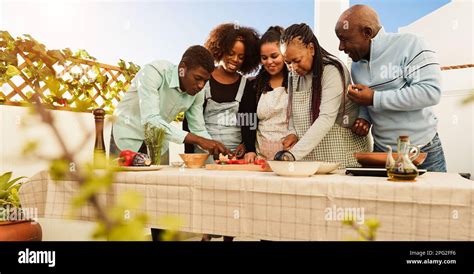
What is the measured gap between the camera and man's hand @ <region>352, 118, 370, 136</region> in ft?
5.92

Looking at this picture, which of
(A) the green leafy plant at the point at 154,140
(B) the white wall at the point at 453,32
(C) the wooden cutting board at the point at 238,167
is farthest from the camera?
(B) the white wall at the point at 453,32

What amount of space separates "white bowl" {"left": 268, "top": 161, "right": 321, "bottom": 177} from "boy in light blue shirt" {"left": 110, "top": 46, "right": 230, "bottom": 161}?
56 cm

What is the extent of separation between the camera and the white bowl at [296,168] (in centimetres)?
129

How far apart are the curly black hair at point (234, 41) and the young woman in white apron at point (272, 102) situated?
3.8 inches

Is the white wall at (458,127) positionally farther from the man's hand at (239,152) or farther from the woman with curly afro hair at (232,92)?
the man's hand at (239,152)

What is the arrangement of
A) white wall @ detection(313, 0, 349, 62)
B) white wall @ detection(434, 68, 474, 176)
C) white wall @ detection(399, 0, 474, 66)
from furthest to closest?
white wall @ detection(399, 0, 474, 66) → white wall @ detection(434, 68, 474, 176) → white wall @ detection(313, 0, 349, 62)

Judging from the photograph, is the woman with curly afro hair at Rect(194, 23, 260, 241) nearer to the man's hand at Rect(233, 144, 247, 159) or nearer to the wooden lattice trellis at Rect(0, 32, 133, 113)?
the man's hand at Rect(233, 144, 247, 159)

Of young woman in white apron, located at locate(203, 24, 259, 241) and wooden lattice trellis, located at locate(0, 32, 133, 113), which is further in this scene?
wooden lattice trellis, located at locate(0, 32, 133, 113)

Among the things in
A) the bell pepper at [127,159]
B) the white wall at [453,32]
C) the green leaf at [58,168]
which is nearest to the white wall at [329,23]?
the bell pepper at [127,159]

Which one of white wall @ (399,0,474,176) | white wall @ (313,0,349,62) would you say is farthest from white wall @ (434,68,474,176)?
white wall @ (313,0,349,62)

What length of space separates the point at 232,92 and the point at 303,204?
1170mm
